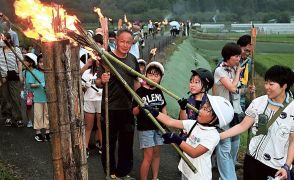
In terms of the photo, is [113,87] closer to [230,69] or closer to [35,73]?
[230,69]

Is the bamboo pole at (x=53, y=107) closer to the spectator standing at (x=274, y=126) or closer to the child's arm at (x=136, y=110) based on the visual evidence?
the child's arm at (x=136, y=110)

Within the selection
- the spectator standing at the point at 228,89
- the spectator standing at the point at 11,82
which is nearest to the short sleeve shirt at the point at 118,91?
the spectator standing at the point at 228,89

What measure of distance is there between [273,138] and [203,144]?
2.46ft

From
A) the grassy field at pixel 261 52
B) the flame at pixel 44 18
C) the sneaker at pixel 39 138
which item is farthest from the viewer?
the grassy field at pixel 261 52

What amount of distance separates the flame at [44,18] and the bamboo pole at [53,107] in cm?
11

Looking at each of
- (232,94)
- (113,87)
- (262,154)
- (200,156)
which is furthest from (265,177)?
(113,87)

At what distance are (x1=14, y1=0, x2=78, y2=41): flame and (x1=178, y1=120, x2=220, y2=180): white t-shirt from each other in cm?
165

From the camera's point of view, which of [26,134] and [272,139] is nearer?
[272,139]

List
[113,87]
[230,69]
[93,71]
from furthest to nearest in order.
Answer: [93,71] → [230,69] → [113,87]

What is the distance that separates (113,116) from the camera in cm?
545

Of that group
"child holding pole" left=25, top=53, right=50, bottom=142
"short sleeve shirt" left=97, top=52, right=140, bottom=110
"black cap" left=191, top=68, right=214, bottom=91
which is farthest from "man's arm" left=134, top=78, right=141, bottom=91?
"child holding pole" left=25, top=53, right=50, bottom=142

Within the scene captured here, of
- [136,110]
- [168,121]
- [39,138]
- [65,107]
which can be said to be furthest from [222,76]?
[39,138]

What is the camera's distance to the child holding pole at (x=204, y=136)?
3.91 metres

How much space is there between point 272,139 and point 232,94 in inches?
73.3
